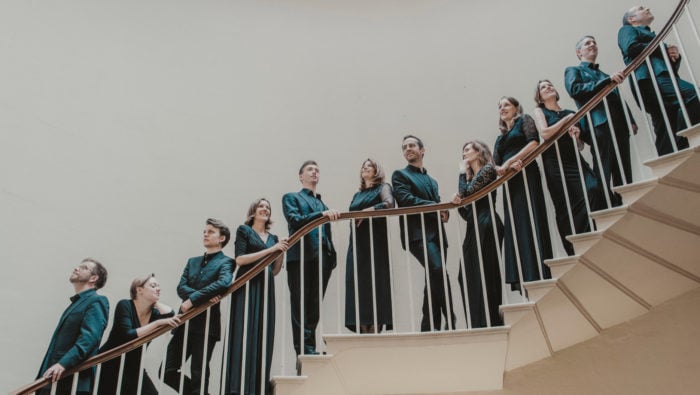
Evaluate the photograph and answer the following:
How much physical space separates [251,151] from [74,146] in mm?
1670

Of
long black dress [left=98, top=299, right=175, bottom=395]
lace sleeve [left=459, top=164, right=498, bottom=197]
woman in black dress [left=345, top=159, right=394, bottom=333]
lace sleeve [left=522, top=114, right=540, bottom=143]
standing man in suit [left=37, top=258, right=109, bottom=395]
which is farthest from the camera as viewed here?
lace sleeve [left=522, top=114, right=540, bottom=143]

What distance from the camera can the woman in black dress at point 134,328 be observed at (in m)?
3.92

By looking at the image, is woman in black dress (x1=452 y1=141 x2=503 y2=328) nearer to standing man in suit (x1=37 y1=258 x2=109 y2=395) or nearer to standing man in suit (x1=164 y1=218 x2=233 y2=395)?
standing man in suit (x1=164 y1=218 x2=233 y2=395)

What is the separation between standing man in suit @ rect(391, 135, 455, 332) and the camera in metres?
4.20

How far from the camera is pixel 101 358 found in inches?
150

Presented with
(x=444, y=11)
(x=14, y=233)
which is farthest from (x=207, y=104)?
(x=444, y=11)

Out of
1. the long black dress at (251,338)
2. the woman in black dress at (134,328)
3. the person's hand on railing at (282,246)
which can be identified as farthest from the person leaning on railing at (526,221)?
the woman in black dress at (134,328)

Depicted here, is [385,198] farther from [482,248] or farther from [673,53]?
[673,53]

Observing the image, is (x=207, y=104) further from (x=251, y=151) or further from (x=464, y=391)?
(x=464, y=391)

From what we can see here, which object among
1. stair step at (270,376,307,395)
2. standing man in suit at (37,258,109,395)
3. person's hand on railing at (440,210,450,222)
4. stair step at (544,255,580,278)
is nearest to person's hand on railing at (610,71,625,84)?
stair step at (544,255,580,278)

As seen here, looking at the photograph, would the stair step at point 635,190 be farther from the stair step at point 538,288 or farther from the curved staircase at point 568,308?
the stair step at point 538,288

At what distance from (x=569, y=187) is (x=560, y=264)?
59 cm

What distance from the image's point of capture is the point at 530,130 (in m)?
4.45

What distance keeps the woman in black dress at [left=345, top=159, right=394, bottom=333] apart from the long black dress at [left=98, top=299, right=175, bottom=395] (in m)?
1.27
